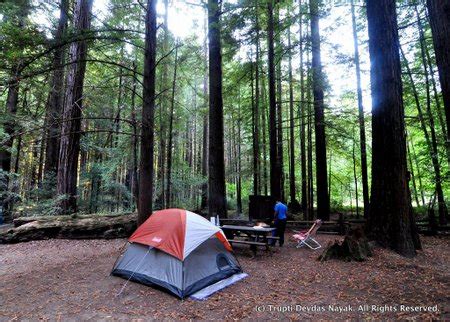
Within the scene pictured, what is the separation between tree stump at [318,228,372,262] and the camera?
20.6 feet

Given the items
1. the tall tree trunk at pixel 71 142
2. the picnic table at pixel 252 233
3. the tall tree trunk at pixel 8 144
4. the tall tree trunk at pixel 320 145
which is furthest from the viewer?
the tall tree trunk at pixel 320 145

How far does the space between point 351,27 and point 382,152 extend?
995 cm

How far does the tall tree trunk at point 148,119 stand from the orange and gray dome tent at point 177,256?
1.71 m

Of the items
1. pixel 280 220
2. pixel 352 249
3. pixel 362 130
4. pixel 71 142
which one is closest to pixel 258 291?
pixel 352 249

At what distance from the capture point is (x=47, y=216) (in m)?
9.19

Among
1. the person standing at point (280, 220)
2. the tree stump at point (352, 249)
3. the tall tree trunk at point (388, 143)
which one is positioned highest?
the tall tree trunk at point (388, 143)

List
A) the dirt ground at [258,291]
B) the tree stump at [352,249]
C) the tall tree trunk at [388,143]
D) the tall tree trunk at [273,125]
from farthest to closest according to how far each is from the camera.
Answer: the tall tree trunk at [273,125], the tall tree trunk at [388,143], the tree stump at [352,249], the dirt ground at [258,291]

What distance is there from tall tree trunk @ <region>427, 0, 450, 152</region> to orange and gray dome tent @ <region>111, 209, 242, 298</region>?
15.6 ft

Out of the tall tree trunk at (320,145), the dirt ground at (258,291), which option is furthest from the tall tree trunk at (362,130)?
the dirt ground at (258,291)

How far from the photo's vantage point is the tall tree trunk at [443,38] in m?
4.08

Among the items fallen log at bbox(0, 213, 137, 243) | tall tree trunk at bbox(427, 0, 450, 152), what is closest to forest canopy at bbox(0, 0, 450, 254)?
tall tree trunk at bbox(427, 0, 450, 152)

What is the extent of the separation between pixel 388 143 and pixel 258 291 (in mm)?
5095

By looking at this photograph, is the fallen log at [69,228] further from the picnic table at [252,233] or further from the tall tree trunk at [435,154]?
the tall tree trunk at [435,154]

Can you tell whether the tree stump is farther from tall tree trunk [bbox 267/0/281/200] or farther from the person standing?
tall tree trunk [bbox 267/0/281/200]
